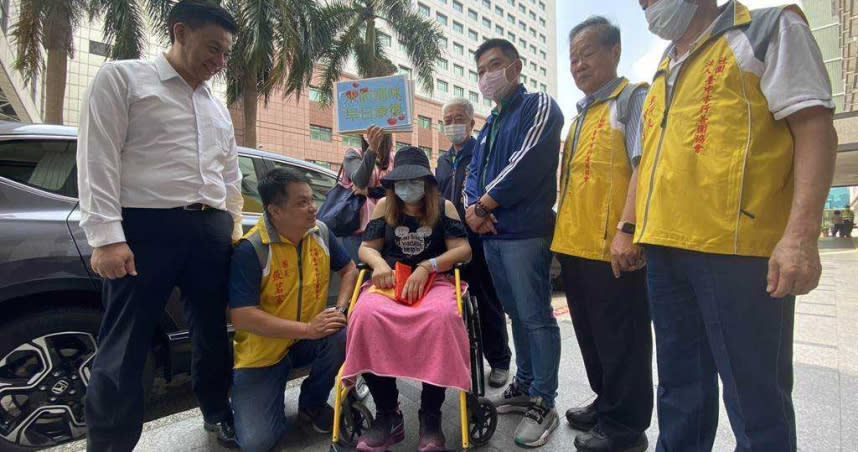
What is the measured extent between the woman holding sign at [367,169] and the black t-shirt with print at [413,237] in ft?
1.48

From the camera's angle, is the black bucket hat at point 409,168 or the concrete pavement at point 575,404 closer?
the concrete pavement at point 575,404

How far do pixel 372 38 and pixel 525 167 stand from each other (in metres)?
14.6

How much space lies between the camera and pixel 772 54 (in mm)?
1152

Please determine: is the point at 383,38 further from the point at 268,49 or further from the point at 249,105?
the point at 268,49

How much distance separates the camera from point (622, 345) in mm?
1836

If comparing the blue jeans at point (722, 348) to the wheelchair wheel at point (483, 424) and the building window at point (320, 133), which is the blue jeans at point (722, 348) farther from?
the building window at point (320, 133)

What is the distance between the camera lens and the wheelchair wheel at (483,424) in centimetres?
189

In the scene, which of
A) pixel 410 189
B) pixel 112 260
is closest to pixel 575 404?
pixel 410 189

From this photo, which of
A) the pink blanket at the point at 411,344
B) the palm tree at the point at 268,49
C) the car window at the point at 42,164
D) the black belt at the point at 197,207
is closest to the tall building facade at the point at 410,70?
the car window at the point at 42,164

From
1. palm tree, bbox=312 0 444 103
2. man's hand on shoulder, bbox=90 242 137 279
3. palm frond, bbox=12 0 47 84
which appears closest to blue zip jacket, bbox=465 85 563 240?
man's hand on shoulder, bbox=90 242 137 279

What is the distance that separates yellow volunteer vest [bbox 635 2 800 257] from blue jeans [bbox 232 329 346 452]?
5.32ft

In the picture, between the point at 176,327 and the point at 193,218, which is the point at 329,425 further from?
the point at 193,218

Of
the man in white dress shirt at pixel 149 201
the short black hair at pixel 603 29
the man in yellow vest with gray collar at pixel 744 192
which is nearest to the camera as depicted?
the man in yellow vest with gray collar at pixel 744 192

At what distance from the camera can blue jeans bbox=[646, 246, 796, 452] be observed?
119cm
